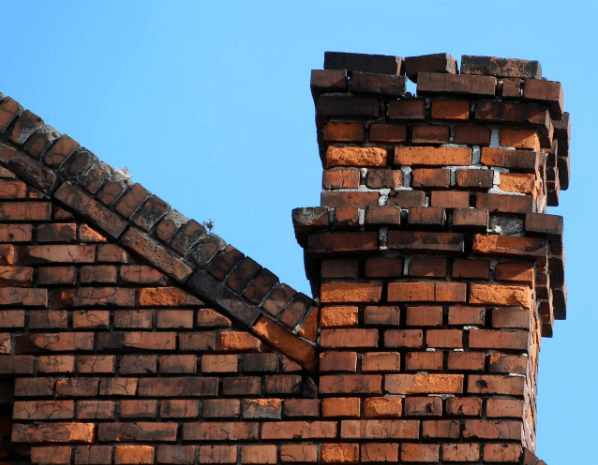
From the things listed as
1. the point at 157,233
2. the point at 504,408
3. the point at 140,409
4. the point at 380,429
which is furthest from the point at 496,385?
the point at 157,233

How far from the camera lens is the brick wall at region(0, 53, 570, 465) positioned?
533 cm

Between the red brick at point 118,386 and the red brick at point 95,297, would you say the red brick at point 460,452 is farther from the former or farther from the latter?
the red brick at point 95,297

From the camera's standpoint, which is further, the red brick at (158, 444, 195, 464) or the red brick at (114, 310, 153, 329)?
the red brick at (114, 310, 153, 329)

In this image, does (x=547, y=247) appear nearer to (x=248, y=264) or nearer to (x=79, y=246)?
(x=248, y=264)

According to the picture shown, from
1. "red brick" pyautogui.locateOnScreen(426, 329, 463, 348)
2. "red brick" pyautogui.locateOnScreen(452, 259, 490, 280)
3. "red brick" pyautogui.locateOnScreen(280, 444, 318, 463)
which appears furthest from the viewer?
"red brick" pyautogui.locateOnScreen(452, 259, 490, 280)

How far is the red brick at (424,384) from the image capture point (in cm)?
531

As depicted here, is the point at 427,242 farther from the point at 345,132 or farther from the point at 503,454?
the point at 503,454

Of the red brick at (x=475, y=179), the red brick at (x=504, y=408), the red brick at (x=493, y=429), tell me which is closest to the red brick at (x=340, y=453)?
the red brick at (x=493, y=429)

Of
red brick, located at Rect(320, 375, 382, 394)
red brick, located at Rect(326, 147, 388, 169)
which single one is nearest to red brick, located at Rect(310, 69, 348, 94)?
red brick, located at Rect(326, 147, 388, 169)

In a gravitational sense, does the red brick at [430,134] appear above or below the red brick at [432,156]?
above

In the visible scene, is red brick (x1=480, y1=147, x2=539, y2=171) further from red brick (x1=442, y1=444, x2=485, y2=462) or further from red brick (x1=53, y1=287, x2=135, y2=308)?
red brick (x1=53, y1=287, x2=135, y2=308)

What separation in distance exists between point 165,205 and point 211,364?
756 millimetres

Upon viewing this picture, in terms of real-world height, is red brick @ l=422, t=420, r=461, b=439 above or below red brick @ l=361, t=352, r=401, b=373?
below

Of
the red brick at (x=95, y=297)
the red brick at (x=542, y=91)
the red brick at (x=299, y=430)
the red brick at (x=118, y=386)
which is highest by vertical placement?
the red brick at (x=542, y=91)
